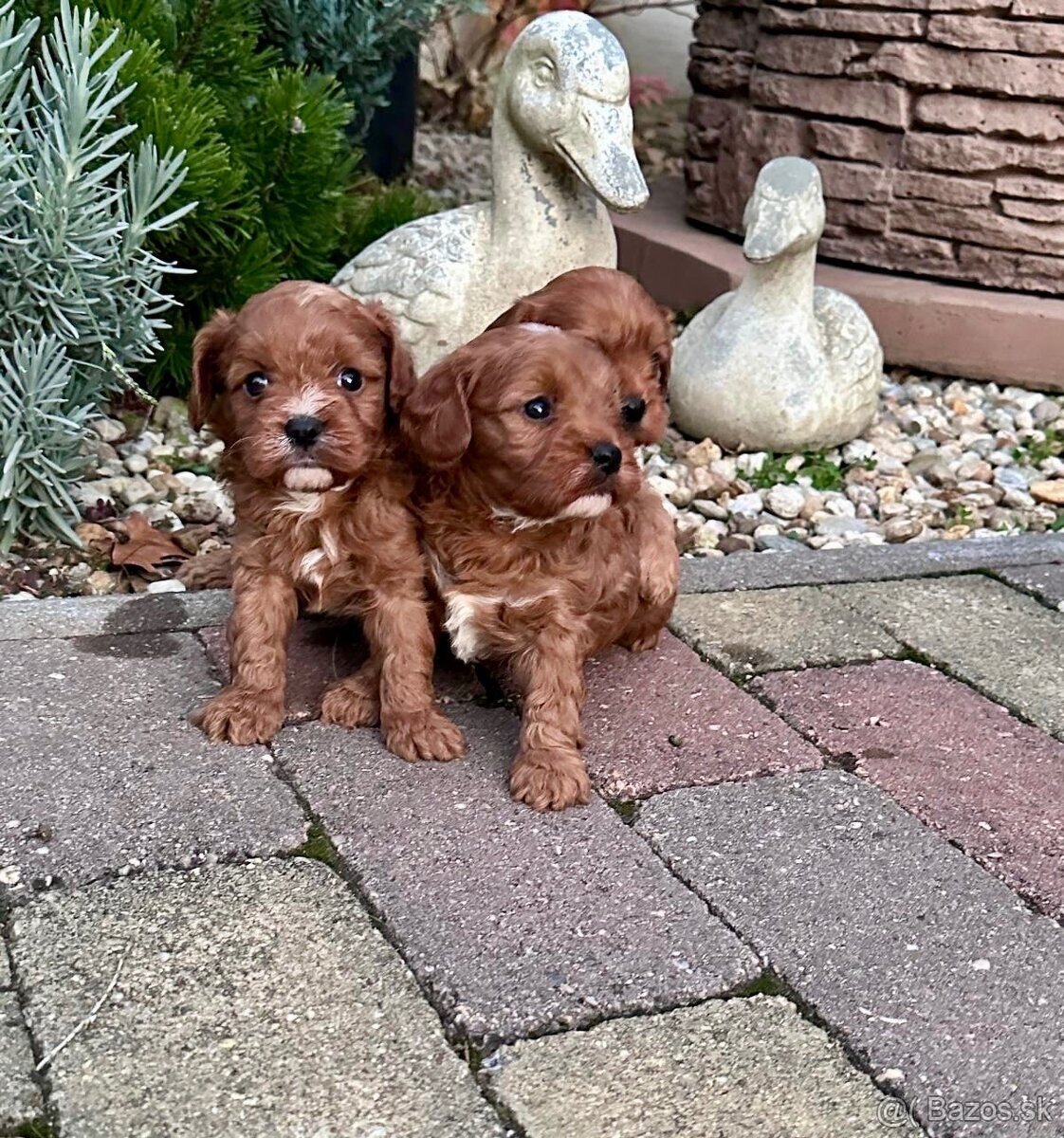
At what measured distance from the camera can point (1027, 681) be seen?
3.35m

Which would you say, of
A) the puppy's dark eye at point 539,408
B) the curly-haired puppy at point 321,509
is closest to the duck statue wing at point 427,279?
the curly-haired puppy at point 321,509

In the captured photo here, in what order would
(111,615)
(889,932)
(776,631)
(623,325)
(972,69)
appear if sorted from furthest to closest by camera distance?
(972,69), (776,631), (111,615), (623,325), (889,932)

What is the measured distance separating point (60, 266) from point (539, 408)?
1779 mm

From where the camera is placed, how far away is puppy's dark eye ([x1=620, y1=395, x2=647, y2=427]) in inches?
106

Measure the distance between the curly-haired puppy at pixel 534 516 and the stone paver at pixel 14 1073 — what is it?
980 millimetres

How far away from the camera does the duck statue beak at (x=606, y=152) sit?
13.2 feet

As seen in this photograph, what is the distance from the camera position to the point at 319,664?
323 centimetres

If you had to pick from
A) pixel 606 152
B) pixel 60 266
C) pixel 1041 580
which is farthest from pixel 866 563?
pixel 60 266

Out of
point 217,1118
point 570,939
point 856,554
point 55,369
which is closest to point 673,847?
point 570,939

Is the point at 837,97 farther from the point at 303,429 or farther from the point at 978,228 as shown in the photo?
the point at 303,429

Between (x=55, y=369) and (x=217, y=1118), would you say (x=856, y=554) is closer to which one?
(x=55, y=369)

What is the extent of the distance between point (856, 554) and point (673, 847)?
176 cm

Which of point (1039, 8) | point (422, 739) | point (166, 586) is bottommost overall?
point (166, 586)

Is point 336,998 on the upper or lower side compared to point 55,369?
lower
